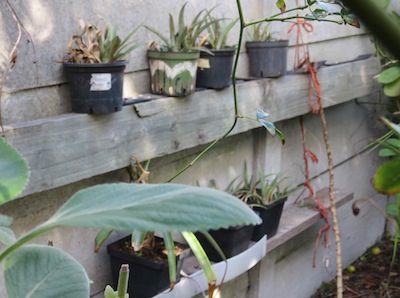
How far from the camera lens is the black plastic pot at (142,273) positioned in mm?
1753

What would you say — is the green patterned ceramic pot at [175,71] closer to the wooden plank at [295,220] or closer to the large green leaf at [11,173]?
the wooden plank at [295,220]

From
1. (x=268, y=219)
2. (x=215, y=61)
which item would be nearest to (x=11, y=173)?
(x=215, y=61)

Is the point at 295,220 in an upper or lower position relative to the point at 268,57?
lower

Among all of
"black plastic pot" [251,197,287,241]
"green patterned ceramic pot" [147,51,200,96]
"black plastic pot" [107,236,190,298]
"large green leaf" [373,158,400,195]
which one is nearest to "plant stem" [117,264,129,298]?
"large green leaf" [373,158,400,195]

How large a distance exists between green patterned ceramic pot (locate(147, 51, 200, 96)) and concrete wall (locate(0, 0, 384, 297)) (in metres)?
0.09

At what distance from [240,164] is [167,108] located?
2.58ft

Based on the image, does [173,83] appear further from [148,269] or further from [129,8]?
[148,269]

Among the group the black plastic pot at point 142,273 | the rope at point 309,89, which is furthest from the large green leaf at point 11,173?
the rope at point 309,89

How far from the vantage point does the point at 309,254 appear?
3.21m

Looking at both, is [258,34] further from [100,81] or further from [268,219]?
[100,81]

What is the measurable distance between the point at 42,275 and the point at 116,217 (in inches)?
6.5

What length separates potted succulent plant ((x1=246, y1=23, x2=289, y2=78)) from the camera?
2.37m

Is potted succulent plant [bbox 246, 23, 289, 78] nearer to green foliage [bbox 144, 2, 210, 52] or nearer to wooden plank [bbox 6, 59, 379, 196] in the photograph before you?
wooden plank [bbox 6, 59, 379, 196]

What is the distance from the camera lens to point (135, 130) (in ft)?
5.61
